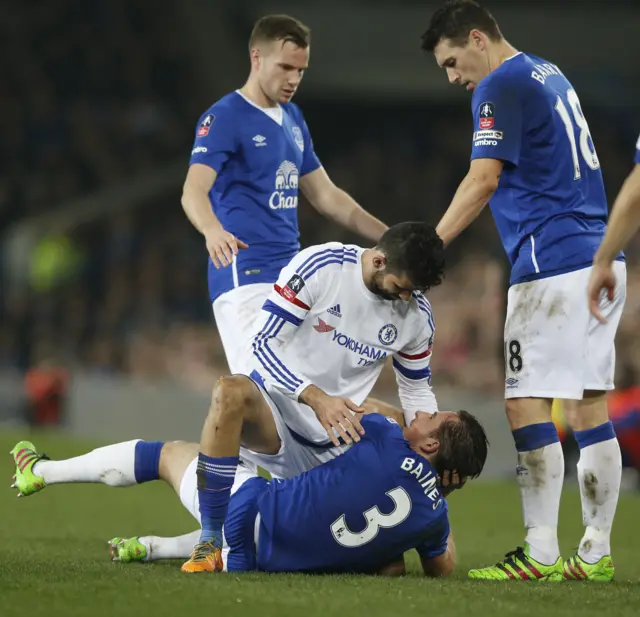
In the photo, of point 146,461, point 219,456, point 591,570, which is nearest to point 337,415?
point 219,456

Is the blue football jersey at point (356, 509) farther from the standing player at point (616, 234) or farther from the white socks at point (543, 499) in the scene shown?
the standing player at point (616, 234)

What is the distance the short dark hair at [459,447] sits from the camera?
510 centimetres

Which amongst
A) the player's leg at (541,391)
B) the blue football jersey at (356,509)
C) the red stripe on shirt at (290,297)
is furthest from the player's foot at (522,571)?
the red stripe on shirt at (290,297)

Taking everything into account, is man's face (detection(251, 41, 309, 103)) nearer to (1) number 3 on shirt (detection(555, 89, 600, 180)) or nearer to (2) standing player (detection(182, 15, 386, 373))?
(2) standing player (detection(182, 15, 386, 373))

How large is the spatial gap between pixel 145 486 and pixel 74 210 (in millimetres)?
8905

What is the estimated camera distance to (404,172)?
1908 cm

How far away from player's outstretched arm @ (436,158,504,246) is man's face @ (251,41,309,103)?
60.0 inches

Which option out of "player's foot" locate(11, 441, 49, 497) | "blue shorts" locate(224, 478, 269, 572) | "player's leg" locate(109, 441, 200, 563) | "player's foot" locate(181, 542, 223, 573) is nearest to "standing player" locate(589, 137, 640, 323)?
"blue shorts" locate(224, 478, 269, 572)

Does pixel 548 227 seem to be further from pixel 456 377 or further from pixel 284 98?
pixel 456 377

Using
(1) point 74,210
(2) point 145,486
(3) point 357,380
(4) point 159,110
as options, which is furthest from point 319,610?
(4) point 159,110

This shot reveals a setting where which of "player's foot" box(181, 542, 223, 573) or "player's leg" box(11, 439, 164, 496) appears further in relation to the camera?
"player's leg" box(11, 439, 164, 496)

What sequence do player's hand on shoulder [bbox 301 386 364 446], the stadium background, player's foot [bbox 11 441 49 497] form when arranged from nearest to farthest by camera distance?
1. player's hand on shoulder [bbox 301 386 364 446]
2. player's foot [bbox 11 441 49 497]
3. the stadium background

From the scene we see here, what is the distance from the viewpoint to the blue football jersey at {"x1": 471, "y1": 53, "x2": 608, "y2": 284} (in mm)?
5336

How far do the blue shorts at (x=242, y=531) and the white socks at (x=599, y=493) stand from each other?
1.43 m
